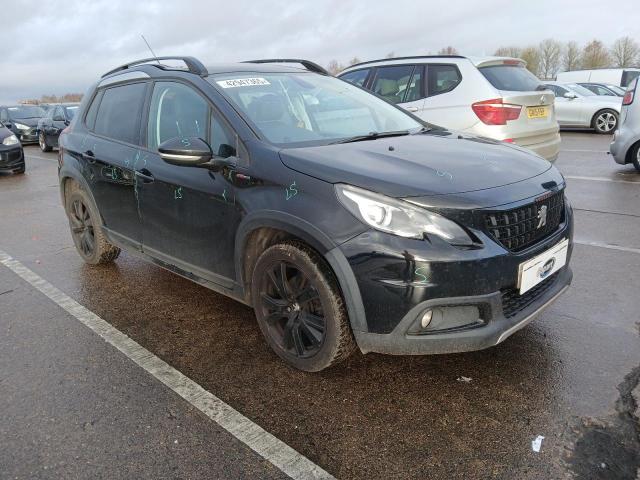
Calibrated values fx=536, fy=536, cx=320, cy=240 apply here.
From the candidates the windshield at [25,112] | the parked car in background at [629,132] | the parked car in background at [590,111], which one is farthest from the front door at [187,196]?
the windshield at [25,112]

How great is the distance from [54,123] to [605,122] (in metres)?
16.5

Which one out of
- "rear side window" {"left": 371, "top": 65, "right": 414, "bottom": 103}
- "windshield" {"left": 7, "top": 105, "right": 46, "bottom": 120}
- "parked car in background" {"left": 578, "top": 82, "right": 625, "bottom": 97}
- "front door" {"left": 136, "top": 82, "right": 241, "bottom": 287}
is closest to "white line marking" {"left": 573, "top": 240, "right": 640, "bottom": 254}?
"rear side window" {"left": 371, "top": 65, "right": 414, "bottom": 103}

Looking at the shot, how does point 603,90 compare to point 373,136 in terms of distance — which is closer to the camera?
point 373,136

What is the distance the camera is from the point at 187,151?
306 cm

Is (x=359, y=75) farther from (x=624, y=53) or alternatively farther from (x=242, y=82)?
(x=624, y=53)

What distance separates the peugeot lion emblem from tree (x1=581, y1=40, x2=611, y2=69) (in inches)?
2945

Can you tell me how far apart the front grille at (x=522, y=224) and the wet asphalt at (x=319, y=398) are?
0.76 m

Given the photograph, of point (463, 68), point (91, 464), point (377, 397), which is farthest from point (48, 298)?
point (463, 68)

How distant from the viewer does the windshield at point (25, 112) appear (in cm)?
2017

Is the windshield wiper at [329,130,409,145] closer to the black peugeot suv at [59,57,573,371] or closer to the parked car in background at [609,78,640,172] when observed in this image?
the black peugeot suv at [59,57,573,371]

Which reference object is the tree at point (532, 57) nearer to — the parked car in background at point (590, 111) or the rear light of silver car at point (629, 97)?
the parked car in background at point (590, 111)

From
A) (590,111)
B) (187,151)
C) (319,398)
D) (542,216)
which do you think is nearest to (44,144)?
(590,111)

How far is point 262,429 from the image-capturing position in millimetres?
2539

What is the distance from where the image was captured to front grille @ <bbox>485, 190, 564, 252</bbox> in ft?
8.26
